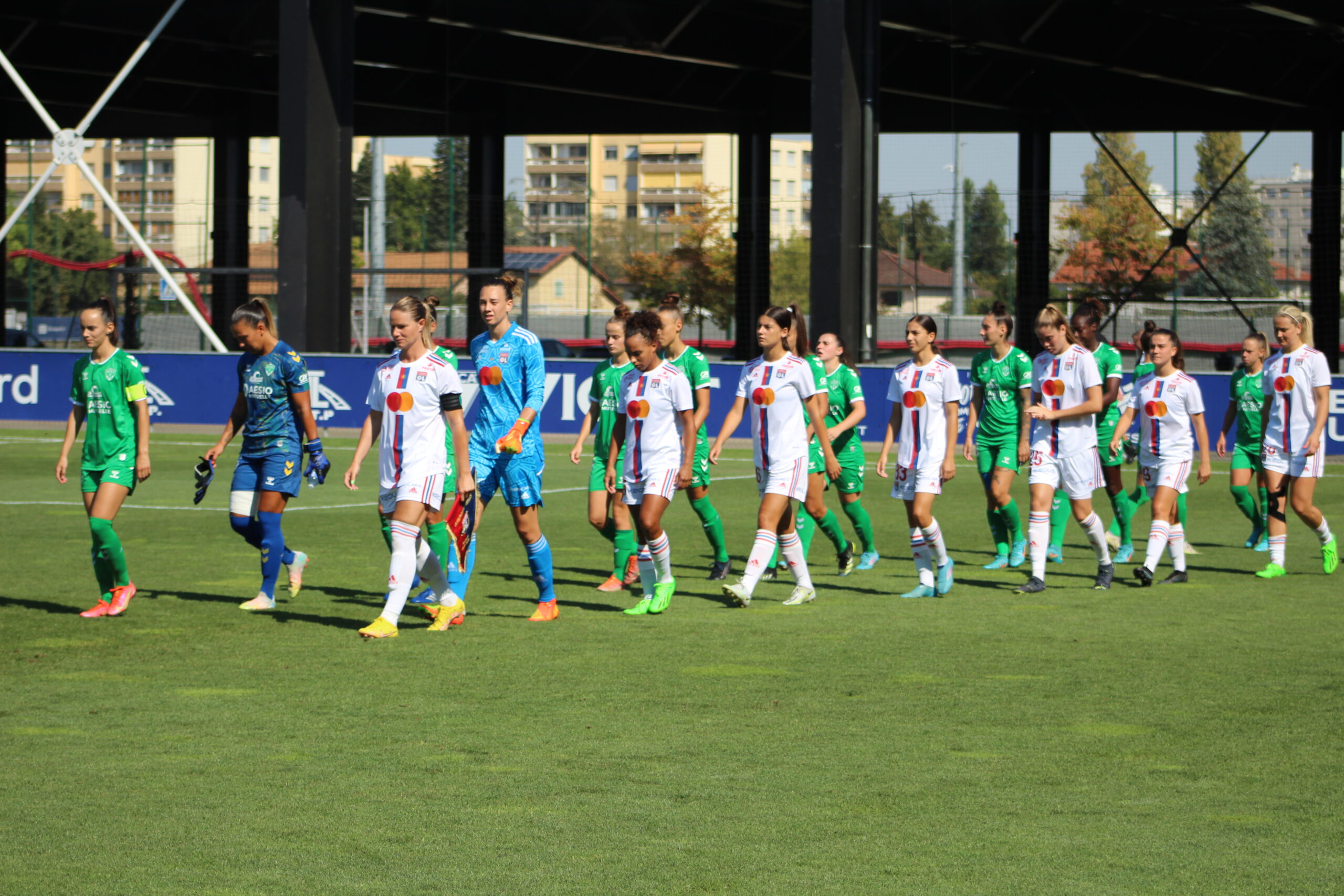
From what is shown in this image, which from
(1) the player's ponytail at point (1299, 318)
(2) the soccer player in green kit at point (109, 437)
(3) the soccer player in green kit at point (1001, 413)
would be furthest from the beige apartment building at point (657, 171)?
(2) the soccer player in green kit at point (109, 437)

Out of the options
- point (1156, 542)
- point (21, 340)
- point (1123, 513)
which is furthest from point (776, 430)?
point (21, 340)

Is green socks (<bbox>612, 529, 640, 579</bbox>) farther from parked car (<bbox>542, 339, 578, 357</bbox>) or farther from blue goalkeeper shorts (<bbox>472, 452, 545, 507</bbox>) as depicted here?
parked car (<bbox>542, 339, 578, 357</bbox>)

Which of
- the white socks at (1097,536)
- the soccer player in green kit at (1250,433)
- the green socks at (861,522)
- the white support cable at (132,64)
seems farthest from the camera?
the white support cable at (132,64)

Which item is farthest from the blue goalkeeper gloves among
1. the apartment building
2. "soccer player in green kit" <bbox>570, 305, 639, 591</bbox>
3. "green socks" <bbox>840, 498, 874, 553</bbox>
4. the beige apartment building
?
the apartment building

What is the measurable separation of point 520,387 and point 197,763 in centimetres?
383

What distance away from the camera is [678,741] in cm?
633

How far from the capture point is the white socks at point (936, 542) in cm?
1035

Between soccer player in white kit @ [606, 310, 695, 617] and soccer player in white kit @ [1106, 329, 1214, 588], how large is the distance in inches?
142

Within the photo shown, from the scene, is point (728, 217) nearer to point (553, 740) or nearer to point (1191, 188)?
point (1191, 188)

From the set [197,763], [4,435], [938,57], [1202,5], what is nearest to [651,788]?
[197,763]

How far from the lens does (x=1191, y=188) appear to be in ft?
→ 148

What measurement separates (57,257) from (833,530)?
55.8m

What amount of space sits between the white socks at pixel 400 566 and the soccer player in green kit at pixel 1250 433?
→ 23.0 ft

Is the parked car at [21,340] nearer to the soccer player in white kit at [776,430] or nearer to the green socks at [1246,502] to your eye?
the green socks at [1246,502]
